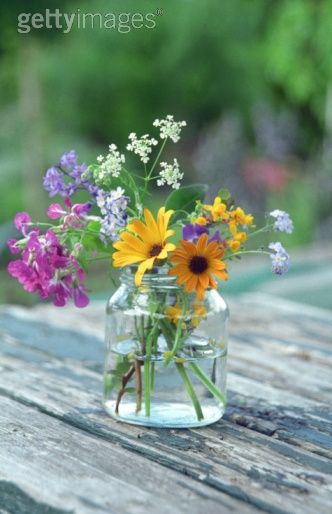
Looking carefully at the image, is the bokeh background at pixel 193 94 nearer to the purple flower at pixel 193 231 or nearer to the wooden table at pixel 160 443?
the wooden table at pixel 160 443

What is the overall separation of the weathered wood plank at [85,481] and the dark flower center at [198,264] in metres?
0.25

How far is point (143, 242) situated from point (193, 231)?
68mm

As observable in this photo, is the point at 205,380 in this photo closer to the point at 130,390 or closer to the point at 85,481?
the point at 130,390

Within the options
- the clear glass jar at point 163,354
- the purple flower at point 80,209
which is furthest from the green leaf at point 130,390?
the purple flower at point 80,209

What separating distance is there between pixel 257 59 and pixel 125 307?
8812 millimetres

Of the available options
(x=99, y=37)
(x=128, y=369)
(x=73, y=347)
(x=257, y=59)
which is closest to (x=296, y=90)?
(x=257, y=59)

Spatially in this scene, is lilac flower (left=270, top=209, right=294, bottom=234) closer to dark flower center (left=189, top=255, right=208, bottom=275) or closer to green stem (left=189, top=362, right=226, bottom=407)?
dark flower center (left=189, top=255, right=208, bottom=275)

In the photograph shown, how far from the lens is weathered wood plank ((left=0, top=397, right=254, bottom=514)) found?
1087mm

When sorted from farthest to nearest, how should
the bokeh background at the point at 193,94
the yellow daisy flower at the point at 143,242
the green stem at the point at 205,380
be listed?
the bokeh background at the point at 193,94
the green stem at the point at 205,380
the yellow daisy flower at the point at 143,242

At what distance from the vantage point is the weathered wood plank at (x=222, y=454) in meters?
1.14

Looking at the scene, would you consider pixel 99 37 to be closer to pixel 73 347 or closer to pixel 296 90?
pixel 296 90

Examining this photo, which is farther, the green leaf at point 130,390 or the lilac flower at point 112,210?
the green leaf at point 130,390

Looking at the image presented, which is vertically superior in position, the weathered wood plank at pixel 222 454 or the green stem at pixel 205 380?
the green stem at pixel 205 380

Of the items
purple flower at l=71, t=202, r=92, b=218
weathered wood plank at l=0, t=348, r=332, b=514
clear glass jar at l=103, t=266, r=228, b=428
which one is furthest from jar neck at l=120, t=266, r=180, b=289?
weathered wood plank at l=0, t=348, r=332, b=514
